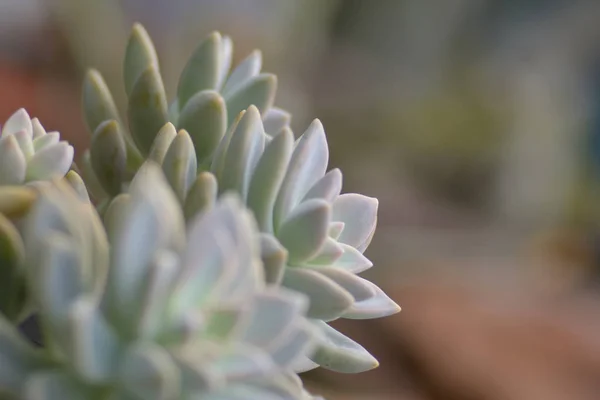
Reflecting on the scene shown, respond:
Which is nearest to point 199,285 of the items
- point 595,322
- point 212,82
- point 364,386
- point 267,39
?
point 212,82

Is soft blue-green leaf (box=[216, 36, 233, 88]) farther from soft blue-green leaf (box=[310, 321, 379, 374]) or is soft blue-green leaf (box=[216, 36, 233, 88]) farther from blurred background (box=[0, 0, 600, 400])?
blurred background (box=[0, 0, 600, 400])

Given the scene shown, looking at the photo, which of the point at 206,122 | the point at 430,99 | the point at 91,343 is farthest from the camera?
the point at 430,99

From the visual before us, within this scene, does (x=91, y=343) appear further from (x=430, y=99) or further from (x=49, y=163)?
(x=430, y=99)

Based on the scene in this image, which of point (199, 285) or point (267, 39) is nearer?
point (199, 285)

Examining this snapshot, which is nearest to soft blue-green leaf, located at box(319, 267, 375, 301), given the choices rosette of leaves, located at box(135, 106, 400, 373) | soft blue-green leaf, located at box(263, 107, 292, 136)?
rosette of leaves, located at box(135, 106, 400, 373)

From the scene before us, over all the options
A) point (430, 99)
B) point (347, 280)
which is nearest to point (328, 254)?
point (347, 280)

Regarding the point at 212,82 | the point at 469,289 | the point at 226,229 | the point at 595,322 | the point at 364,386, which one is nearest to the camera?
the point at 226,229

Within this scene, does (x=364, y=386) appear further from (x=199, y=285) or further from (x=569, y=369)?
(x=199, y=285)
